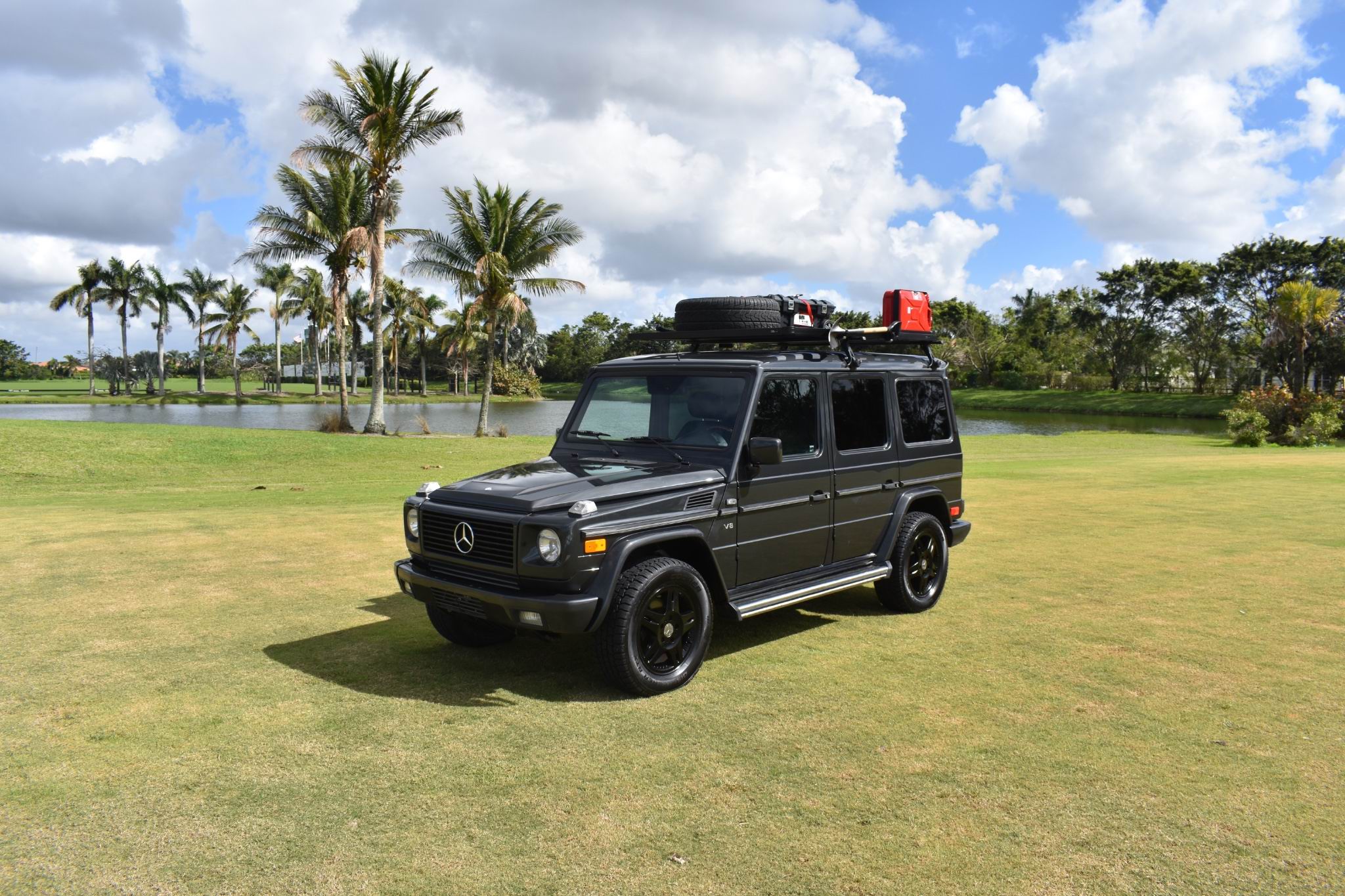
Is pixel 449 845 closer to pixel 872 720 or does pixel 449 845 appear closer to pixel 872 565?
pixel 872 720

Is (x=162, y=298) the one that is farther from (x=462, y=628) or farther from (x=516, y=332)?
(x=462, y=628)

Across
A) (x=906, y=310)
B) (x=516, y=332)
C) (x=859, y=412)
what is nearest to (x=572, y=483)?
(x=859, y=412)

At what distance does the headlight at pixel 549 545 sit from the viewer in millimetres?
5277

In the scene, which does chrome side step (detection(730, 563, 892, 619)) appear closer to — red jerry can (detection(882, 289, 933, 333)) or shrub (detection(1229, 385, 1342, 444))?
red jerry can (detection(882, 289, 933, 333))

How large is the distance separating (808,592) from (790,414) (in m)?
1.25

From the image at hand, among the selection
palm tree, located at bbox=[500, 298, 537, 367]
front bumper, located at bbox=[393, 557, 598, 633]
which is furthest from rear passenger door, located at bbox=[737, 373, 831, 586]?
palm tree, located at bbox=[500, 298, 537, 367]

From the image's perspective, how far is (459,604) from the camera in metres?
5.68

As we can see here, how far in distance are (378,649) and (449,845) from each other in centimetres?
295

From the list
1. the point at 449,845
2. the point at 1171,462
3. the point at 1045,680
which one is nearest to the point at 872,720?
the point at 1045,680

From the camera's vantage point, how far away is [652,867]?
12.0ft

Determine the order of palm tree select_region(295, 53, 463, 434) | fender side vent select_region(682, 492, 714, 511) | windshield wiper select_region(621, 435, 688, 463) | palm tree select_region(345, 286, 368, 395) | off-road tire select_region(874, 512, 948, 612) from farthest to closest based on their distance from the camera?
palm tree select_region(345, 286, 368, 395), palm tree select_region(295, 53, 463, 434), off-road tire select_region(874, 512, 948, 612), windshield wiper select_region(621, 435, 688, 463), fender side vent select_region(682, 492, 714, 511)

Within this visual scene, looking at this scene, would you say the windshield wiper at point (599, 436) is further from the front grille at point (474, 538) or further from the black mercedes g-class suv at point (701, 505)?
the front grille at point (474, 538)

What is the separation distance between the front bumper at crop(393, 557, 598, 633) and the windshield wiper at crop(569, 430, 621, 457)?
1.49 m

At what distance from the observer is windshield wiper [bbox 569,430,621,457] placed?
6.68 meters
